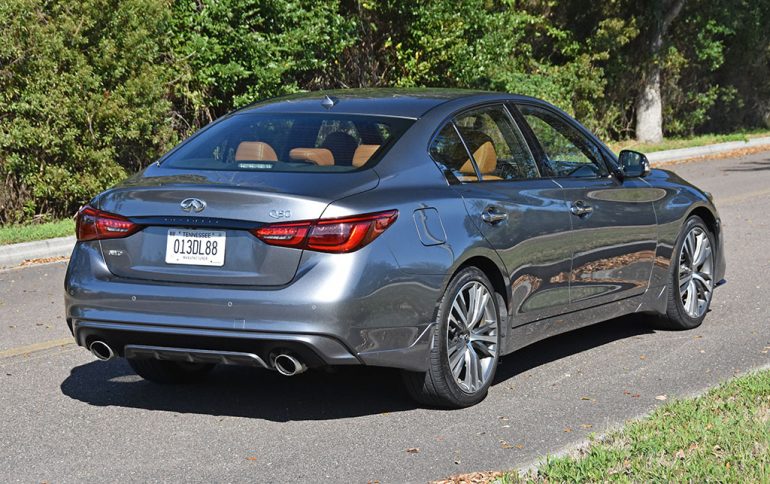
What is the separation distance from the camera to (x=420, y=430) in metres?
6.22

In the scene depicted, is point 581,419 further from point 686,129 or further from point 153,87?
point 686,129

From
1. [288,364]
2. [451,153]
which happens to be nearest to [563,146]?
[451,153]

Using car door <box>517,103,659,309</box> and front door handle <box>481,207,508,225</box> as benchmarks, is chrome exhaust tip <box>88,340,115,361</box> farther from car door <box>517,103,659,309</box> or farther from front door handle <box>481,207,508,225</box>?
car door <box>517,103,659,309</box>

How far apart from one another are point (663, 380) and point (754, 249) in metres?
5.55

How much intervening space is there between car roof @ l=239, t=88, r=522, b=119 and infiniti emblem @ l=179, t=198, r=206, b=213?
117 cm

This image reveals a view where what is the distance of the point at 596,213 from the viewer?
7594 millimetres

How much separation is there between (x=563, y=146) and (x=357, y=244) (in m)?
2.29

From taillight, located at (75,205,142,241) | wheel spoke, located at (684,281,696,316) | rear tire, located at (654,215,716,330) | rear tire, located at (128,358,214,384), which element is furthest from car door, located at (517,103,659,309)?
taillight, located at (75,205,142,241)

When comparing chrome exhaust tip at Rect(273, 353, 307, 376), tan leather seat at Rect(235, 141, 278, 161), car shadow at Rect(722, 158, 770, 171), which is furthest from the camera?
car shadow at Rect(722, 158, 770, 171)

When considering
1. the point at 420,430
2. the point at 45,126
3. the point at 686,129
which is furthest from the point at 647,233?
the point at 686,129

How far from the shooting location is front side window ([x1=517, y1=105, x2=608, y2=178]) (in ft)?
24.9

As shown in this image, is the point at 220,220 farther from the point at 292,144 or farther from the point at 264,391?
the point at 264,391

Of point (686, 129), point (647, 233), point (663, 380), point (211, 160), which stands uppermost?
point (211, 160)

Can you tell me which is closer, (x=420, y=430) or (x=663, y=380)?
(x=420, y=430)
